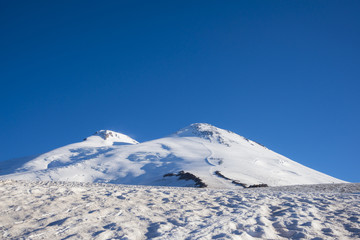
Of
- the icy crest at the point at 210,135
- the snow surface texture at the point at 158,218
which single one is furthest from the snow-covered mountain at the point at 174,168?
the snow surface texture at the point at 158,218

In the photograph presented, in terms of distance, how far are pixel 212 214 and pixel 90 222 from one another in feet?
10.7

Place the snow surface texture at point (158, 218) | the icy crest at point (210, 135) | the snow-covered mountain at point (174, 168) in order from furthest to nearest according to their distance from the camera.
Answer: the icy crest at point (210, 135) < the snow-covered mountain at point (174, 168) < the snow surface texture at point (158, 218)

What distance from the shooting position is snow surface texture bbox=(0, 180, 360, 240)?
5254mm

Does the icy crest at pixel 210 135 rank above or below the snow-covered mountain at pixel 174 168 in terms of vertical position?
above

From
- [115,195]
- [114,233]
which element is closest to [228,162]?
[115,195]

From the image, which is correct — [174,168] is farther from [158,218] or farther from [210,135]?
[158,218]

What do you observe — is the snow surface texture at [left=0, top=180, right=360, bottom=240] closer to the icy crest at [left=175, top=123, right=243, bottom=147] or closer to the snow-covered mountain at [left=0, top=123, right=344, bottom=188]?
the snow-covered mountain at [left=0, top=123, right=344, bottom=188]

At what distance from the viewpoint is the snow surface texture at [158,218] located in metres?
5.25

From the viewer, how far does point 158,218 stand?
6.45 meters

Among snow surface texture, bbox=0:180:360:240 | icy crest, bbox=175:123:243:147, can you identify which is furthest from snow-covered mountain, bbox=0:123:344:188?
snow surface texture, bbox=0:180:360:240

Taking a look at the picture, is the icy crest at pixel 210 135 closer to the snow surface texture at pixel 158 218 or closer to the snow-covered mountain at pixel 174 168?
the snow-covered mountain at pixel 174 168

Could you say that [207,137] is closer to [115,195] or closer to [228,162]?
[228,162]

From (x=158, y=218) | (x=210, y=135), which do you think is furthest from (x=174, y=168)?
(x=158, y=218)

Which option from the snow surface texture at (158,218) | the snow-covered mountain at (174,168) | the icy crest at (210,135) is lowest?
the snow surface texture at (158,218)
